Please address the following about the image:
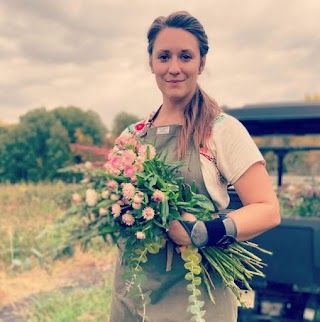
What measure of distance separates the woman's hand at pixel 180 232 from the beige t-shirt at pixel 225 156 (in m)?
0.16

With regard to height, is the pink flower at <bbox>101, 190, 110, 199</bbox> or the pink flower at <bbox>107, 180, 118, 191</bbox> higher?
the pink flower at <bbox>107, 180, 118, 191</bbox>

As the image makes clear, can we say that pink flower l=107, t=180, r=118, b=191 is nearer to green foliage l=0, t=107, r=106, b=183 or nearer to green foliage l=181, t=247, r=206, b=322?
green foliage l=181, t=247, r=206, b=322

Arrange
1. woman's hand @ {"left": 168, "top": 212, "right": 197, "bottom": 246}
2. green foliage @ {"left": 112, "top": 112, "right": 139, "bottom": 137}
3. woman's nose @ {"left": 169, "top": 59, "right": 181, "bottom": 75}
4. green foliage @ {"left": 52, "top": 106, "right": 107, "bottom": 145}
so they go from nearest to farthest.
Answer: woman's hand @ {"left": 168, "top": 212, "right": 197, "bottom": 246}
woman's nose @ {"left": 169, "top": 59, "right": 181, "bottom": 75}
green foliage @ {"left": 52, "top": 106, "right": 107, "bottom": 145}
green foliage @ {"left": 112, "top": 112, "right": 139, "bottom": 137}

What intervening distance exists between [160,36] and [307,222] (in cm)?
172

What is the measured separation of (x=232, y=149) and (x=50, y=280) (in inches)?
164

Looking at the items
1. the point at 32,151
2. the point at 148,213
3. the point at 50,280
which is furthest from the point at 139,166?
the point at 32,151

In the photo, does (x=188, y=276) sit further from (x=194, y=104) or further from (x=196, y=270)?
(x=194, y=104)

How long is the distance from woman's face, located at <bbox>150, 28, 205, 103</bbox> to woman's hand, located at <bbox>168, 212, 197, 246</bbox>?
1.62 ft

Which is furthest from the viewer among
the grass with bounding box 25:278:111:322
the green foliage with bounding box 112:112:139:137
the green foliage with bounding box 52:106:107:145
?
the green foliage with bounding box 112:112:139:137

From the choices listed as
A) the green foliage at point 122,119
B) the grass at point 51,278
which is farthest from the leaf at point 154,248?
the green foliage at point 122,119

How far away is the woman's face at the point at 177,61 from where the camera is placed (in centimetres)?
164

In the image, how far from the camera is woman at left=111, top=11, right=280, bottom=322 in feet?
4.77

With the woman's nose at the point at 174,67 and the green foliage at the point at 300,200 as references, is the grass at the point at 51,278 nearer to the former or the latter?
the woman's nose at the point at 174,67

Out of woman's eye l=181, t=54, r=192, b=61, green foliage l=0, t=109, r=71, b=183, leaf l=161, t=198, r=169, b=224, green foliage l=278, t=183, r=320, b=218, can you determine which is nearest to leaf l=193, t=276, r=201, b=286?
leaf l=161, t=198, r=169, b=224
